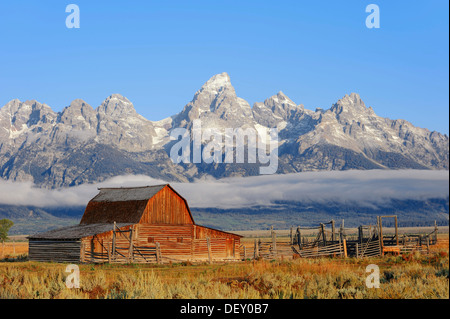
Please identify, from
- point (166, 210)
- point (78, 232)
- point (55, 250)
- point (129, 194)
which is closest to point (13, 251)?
point (129, 194)

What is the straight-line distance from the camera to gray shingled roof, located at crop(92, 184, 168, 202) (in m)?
49.8

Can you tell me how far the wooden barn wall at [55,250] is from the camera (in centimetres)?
4328

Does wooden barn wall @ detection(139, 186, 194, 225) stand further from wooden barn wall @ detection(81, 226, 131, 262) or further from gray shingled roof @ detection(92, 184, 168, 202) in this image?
wooden barn wall @ detection(81, 226, 131, 262)

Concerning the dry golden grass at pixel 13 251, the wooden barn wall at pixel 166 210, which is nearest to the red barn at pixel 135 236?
the wooden barn wall at pixel 166 210

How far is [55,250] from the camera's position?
45.2 metres

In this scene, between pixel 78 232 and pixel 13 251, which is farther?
pixel 13 251

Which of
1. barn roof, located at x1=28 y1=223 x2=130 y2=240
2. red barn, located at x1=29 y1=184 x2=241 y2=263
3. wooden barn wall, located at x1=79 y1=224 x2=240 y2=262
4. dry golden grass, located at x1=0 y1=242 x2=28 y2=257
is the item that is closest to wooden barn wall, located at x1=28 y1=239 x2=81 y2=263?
red barn, located at x1=29 y1=184 x2=241 y2=263

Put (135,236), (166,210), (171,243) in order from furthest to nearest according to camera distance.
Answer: (166,210) → (171,243) → (135,236)

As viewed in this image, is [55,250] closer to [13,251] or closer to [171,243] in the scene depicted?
[171,243]

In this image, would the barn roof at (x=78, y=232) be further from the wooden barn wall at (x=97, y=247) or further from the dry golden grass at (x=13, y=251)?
the dry golden grass at (x=13, y=251)

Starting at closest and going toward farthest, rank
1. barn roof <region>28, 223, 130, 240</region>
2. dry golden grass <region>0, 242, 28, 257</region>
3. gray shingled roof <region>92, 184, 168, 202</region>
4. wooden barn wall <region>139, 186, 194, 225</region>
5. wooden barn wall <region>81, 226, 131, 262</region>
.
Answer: wooden barn wall <region>81, 226, 131, 262</region>, barn roof <region>28, 223, 130, 240</region>, wooden barn wall <region>139, 186, 194, 225</region>, gray shingled roof <region>92, 184, 168, 202</region>, dry golden grass <region>0, 242, 28, 257</region>

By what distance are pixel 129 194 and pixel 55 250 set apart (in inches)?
363

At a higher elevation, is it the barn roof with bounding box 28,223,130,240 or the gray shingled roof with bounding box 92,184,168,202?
the gray shingled roof with bounding box 92,184,168,202
